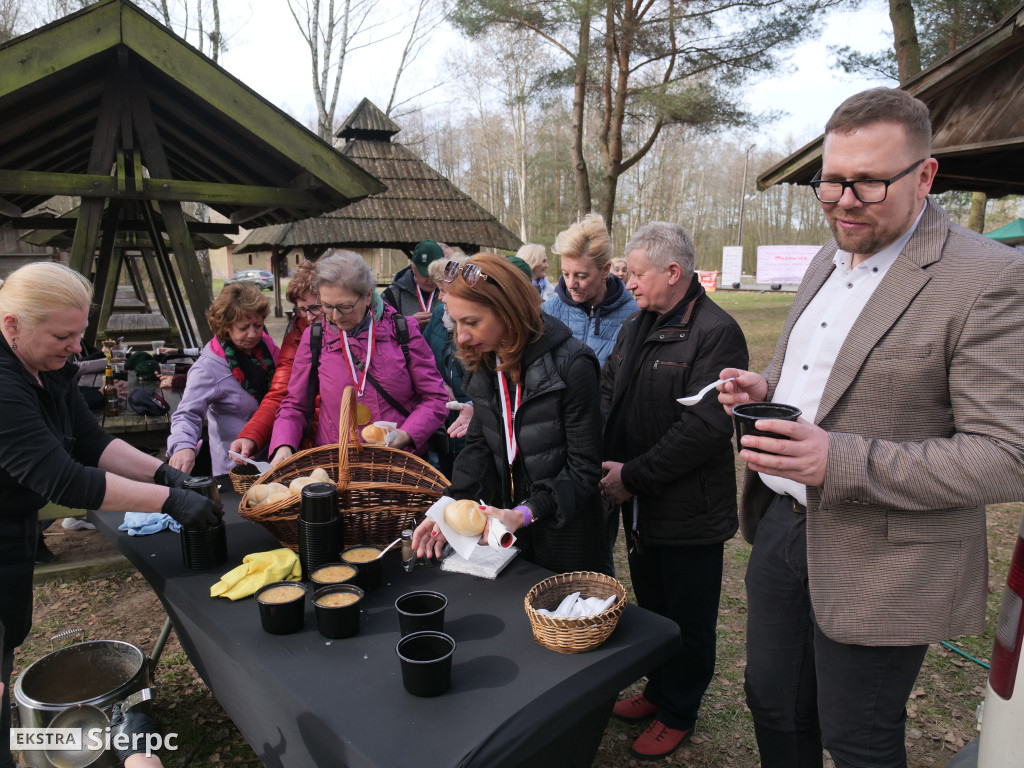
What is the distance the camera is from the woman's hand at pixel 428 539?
2047 mm

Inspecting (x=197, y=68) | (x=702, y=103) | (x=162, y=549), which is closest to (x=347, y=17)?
(x=702, y=103)

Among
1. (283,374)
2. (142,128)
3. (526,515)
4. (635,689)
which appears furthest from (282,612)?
(142,128)

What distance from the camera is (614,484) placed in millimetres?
2602

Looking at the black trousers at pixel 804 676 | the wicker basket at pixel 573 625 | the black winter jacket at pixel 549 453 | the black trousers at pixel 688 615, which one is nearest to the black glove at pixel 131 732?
the wicker basket at pixel 573 625

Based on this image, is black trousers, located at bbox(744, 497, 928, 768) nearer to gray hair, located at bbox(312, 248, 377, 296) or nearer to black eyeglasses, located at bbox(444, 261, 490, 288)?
black eyeglasses, located at bbox(444, 261, 490, 288)

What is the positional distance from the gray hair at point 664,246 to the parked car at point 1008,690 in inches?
55.5

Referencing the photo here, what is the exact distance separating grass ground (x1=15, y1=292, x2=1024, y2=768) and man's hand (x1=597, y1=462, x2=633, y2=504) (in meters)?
1.06

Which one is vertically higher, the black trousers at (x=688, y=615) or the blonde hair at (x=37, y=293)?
the blonde hair at (x=37, y=293)

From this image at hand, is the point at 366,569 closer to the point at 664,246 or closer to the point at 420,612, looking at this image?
the point at 420,612

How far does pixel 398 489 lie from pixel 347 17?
23.3 m

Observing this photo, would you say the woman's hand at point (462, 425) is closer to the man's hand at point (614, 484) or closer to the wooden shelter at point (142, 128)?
the man's hand at point (614, 484)

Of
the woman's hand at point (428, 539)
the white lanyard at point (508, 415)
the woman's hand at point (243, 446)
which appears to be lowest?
the woman's hand at point (428, 539)

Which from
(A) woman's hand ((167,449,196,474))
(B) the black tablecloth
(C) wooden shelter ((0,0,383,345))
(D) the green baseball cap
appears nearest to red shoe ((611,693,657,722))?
(B) the black tablecloth

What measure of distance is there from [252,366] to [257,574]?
1895mm
